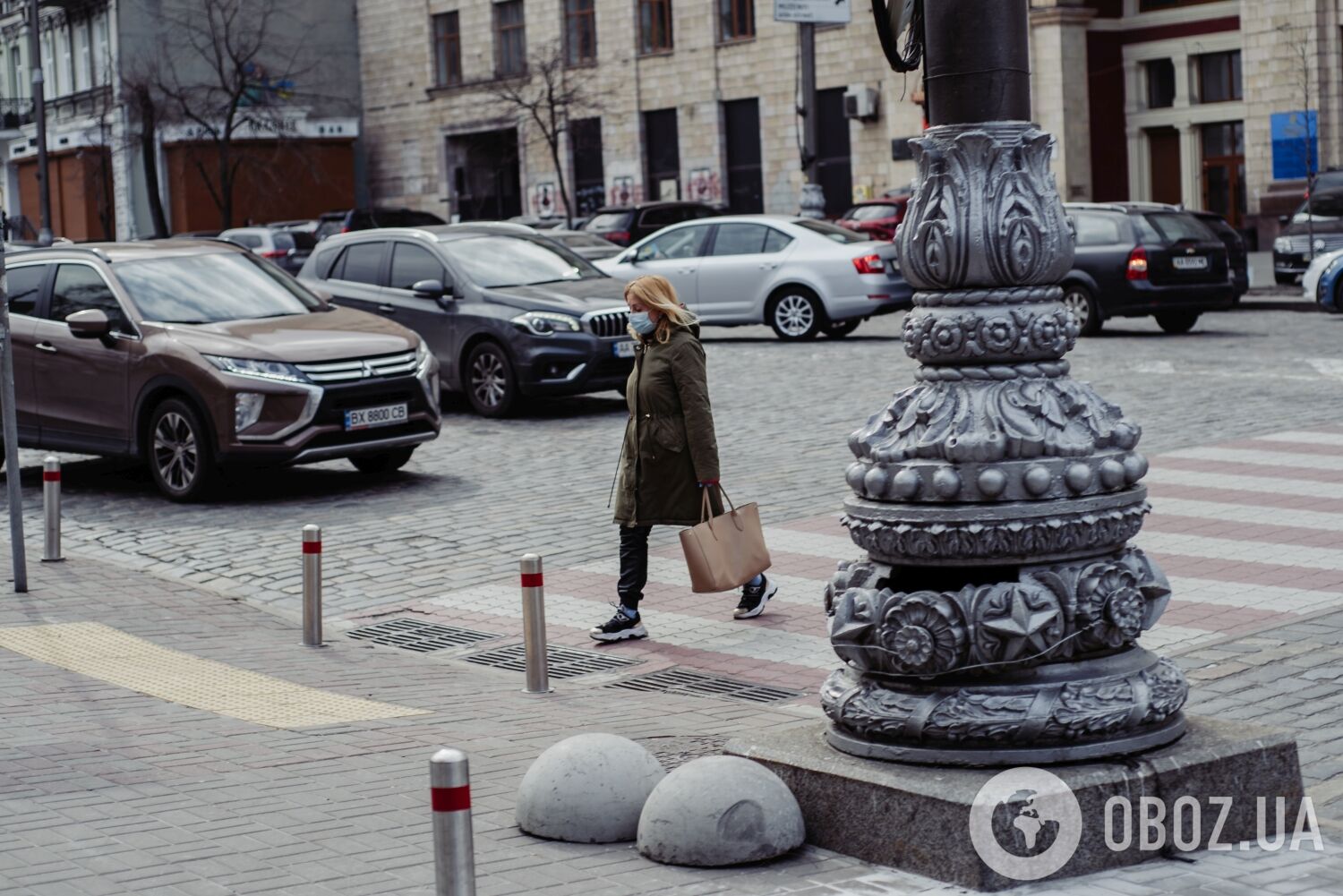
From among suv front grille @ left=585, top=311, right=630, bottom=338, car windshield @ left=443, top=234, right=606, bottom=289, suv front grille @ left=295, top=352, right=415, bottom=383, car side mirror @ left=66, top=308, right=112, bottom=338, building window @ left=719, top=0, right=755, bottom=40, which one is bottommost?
suv front grille @ left=295, top=352, right=415, bottom=383

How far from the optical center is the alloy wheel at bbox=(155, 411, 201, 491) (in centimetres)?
1337

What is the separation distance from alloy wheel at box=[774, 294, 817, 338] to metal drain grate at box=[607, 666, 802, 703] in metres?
15.3

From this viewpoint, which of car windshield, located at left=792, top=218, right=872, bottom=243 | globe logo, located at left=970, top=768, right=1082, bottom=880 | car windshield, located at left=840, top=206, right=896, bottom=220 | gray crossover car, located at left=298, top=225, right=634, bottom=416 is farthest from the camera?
car windshield, located at left=840, top=206, right=896, bottom=220

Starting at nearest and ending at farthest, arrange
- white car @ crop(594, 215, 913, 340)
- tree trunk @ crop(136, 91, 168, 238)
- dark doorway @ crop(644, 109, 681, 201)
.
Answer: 1. white car @ crop(594, 215, 913, 340)
2. dark doorway @ crop(644, 109, 681, 201)
3. tree trunk @ crop(136, 91, 168, 238)

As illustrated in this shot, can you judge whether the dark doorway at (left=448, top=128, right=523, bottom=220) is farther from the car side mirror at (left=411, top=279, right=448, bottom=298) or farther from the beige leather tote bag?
the beige leather tote bag

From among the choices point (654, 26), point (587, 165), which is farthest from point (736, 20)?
point (587, 165)

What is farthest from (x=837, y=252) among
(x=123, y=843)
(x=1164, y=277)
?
(x=123, y=843)

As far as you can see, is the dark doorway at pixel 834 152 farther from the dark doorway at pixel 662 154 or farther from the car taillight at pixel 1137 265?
the car taillight at pixel 1137 265

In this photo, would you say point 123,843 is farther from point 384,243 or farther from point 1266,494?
point 384,243

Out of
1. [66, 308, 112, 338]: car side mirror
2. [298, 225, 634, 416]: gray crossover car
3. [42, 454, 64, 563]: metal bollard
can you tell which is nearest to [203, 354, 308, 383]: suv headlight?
[66, 308, 112, 338]: car side mirror

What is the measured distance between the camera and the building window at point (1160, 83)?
44.2 metres

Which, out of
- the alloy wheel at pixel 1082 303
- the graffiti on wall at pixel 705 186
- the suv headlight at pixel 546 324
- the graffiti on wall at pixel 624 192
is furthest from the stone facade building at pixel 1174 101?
the suv headlight at pixel 546 324

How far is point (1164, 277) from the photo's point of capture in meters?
22.6

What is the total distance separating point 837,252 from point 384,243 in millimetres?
6471
